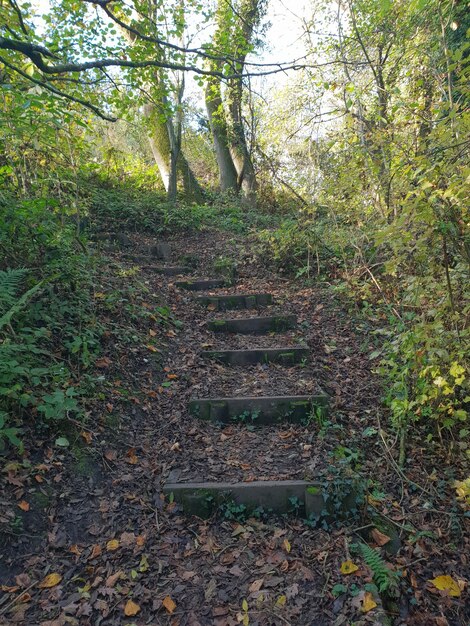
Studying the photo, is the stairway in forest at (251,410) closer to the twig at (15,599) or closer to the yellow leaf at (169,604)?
the yellow leaf at (169,604)

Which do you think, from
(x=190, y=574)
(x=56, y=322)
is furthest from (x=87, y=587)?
(x=56, y=322)

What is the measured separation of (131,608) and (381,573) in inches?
57.8

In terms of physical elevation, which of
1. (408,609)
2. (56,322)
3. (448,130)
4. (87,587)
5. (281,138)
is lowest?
(408,609)

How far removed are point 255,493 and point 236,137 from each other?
12472 mm

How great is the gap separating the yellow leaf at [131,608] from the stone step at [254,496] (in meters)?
0.71

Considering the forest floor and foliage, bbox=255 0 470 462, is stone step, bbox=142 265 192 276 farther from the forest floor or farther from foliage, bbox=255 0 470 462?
the forest floor

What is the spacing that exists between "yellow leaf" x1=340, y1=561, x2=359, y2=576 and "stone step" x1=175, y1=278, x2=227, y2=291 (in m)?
4.94

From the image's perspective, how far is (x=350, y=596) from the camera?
2.20 meters

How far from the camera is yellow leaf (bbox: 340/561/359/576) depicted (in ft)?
7.59

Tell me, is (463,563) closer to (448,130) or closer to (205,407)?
(205,407)

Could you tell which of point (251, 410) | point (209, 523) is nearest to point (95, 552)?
point (209, 523)

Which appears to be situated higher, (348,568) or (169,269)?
(169,269)

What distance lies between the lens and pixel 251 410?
3779 mm

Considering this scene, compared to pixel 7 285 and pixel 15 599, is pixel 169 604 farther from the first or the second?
pixel 7 285
